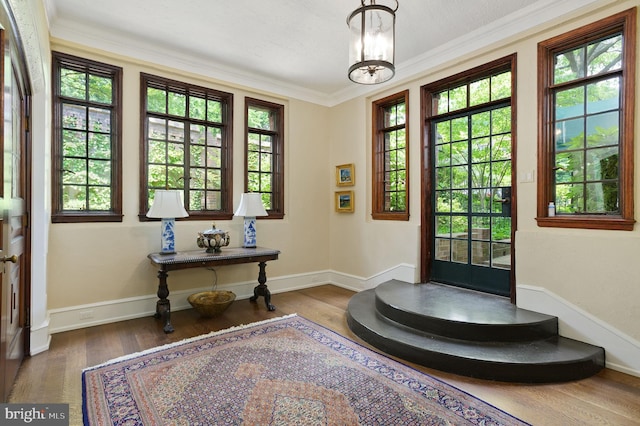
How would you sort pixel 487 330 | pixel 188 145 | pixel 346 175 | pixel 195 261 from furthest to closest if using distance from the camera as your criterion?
1. pixel 346 175
2. pixel 188 145
3. pixel 195 261
4. pixel 487 330

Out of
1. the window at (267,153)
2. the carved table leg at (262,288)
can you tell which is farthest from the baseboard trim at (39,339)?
the window at (267,153)

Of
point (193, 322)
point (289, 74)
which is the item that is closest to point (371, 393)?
point (193, 322)

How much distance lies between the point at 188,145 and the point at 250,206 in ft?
3.55

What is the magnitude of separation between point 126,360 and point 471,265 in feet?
11.6

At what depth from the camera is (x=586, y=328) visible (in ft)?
9.14

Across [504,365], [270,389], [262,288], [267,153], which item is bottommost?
[270,389]

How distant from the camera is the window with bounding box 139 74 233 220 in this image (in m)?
3.98

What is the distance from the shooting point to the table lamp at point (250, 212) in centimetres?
427

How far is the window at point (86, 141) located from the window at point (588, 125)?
14.2ft

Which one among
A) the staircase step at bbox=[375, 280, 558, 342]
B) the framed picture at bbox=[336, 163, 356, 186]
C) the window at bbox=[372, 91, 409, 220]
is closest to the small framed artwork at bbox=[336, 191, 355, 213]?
the framed picture at bbox=[336, 163, 356, 186]

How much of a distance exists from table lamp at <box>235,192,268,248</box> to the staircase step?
1.73 m

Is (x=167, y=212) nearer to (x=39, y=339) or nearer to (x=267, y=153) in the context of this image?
(x=39, y=339)

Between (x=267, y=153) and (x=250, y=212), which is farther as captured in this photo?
(x=267, y=153)

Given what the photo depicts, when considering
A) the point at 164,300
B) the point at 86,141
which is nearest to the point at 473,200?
the point at 164,300
